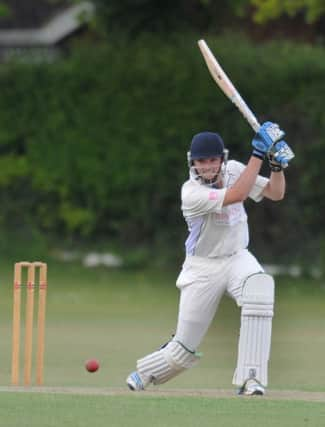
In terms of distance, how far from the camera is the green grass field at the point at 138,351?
6508mm

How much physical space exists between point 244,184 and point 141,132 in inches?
387

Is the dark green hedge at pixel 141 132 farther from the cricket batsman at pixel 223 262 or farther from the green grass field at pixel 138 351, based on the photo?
the cricket batsman at pixel 223 262

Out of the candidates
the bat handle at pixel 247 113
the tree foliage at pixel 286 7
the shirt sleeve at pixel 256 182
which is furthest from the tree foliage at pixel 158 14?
the shirt sleeve at pixel 256 182

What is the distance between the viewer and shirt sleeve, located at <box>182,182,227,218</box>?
7352 millimetres

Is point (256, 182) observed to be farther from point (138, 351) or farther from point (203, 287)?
point (138, 351)

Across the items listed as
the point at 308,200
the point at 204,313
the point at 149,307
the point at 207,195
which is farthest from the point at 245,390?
the point at 308,200

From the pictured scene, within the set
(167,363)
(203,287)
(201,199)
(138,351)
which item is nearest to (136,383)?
(167,363)

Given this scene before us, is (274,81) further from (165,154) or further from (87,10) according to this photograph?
(87,10)

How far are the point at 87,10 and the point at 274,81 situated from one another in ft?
11.6

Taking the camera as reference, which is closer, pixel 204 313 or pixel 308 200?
pixel 204 313

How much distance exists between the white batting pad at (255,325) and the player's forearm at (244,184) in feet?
1.36

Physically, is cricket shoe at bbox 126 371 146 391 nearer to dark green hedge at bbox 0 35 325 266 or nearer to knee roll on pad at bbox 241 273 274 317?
knee roll on pad at bbox 241 273 274 317

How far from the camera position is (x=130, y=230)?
1728 centimetres

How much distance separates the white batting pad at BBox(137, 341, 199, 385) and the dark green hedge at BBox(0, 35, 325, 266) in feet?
29.0
